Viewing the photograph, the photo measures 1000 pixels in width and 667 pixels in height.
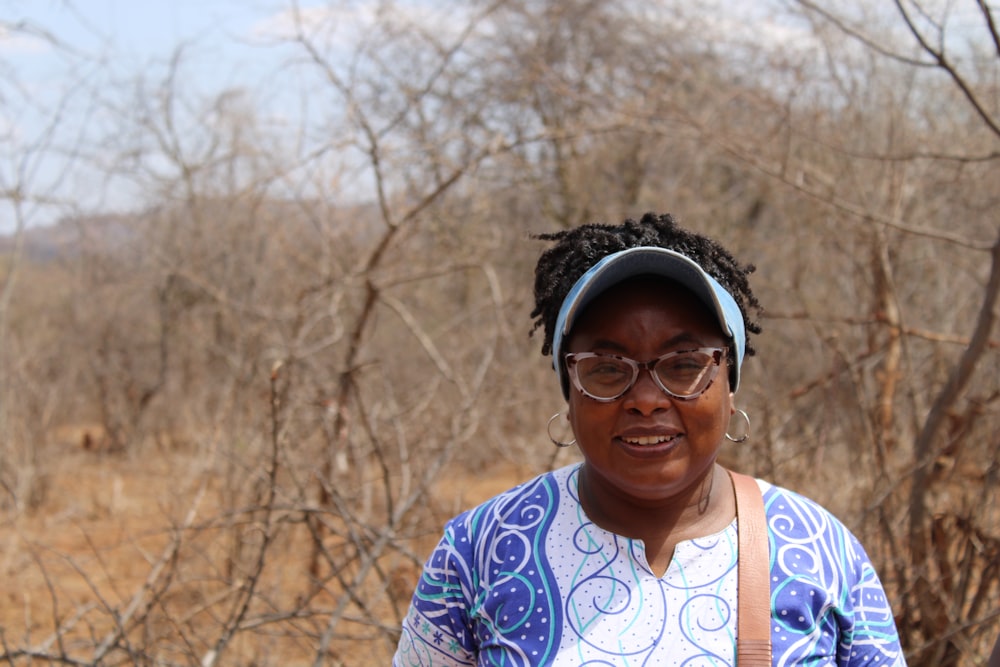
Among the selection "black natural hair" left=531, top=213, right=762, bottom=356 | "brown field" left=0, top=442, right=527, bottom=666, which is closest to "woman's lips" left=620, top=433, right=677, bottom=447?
"black natural hair" left=531, top=213, right=762, bottom=356

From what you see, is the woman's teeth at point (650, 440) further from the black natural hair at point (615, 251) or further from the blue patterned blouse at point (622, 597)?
the black natural hair at point (615, 251)

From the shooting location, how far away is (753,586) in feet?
4.52

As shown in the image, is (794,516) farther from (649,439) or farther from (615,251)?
(615,251)

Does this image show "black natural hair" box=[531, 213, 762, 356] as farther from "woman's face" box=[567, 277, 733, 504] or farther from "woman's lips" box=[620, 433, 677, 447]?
"woman's lips" box=[620, 433, 677, 447]

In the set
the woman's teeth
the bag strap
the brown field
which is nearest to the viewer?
the bag strap

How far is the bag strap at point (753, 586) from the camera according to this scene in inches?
52.7

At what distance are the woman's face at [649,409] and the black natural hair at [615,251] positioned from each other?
0.27 feet

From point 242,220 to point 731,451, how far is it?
5365mm

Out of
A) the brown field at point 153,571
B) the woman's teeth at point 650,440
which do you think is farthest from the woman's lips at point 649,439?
the brown field at point 153,571

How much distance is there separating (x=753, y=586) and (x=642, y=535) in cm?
18

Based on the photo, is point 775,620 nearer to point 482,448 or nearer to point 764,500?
point 764,500

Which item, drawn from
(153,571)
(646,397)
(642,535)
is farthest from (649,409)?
(153,571)

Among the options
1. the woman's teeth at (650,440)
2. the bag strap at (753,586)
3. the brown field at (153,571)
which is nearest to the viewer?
the bag strap at (753,586)

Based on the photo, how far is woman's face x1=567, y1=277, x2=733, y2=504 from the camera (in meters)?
1.44
